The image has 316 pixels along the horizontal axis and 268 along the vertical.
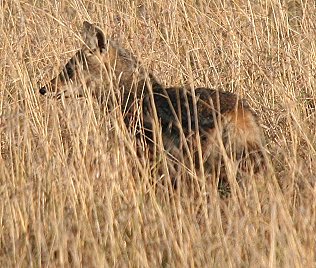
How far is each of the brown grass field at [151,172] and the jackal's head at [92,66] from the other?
186 millimetres

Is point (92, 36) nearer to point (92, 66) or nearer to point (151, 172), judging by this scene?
point (92, 66)

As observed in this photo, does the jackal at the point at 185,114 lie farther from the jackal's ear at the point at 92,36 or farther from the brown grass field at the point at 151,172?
the brown grass field at the point at 151,172

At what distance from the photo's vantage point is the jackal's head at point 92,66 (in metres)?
6.31

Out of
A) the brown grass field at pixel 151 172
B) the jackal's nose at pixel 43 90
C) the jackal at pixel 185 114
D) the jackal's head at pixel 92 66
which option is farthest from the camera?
the jackal's nose at pixel 43 90

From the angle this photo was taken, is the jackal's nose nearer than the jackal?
No

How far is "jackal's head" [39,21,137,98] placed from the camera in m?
6.31

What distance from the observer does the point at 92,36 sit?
6.73m

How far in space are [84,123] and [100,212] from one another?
2.23 feet

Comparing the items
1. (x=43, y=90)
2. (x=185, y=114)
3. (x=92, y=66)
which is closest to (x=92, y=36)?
(x=92, y=66)

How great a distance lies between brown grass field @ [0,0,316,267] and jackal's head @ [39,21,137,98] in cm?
19

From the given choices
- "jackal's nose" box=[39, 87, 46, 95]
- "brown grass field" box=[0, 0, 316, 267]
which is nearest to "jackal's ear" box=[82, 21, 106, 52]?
"brown grass field" box=[0, 0, 316, 267]

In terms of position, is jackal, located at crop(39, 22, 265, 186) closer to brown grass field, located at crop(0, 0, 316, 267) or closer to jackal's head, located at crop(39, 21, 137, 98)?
jackal's head, located at crop(39, 21, 137, 98)

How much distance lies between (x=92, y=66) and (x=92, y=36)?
0.76ft

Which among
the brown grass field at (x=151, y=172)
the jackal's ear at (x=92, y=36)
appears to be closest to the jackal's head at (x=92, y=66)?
the jackal's ear at (x=92, y=36)
